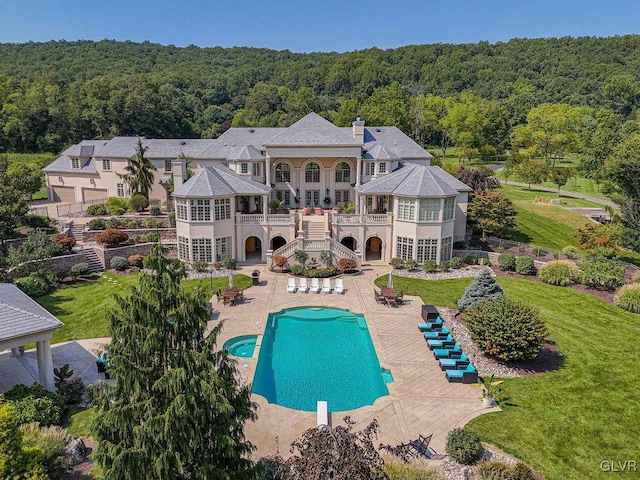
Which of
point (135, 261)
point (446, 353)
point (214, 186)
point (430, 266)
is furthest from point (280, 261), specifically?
point (446, 353)

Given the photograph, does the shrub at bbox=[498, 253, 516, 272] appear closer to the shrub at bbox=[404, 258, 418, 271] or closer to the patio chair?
the shrub at bbox=[404, 258, 418, 271]

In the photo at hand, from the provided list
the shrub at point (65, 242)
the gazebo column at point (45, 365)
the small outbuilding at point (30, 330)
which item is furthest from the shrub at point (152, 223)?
the gazebo column at point (45, 365)

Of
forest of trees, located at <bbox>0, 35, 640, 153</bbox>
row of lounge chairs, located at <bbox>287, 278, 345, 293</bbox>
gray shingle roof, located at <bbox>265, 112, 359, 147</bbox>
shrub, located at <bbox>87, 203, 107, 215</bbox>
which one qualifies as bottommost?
row of lounge chairs, located at <bbox>287, 278, 345, 293</bbox>

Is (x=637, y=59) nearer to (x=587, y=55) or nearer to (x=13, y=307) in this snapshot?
(x=587, y=55)

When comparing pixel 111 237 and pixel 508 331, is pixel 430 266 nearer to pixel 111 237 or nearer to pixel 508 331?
pixel 508 331

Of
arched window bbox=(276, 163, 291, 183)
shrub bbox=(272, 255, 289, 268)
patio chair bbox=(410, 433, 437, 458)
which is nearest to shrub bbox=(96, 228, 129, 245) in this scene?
shrub bbox=(272, 255, 289, 268)

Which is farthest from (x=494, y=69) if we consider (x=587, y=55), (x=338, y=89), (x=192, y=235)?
(x=192, y=235)
